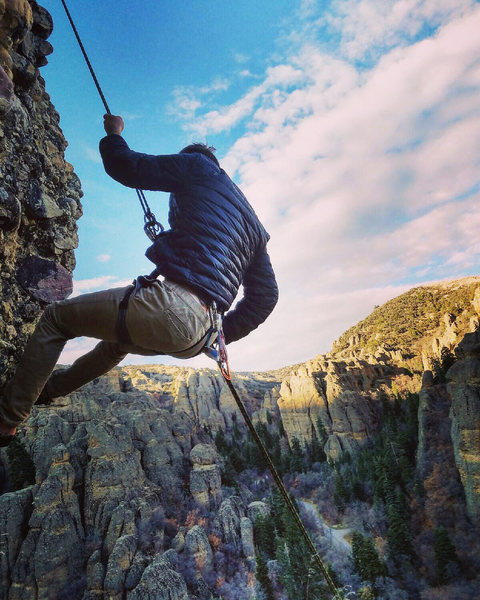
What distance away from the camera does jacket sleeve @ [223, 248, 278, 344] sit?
286 centimetres

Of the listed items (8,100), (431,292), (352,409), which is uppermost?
(431,292)

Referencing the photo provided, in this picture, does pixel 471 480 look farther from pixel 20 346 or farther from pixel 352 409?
pixel 20 346

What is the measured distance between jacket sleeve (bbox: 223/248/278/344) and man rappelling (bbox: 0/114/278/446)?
18.0 inches

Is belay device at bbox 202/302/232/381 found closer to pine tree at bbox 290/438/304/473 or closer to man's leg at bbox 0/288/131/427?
man's leg at bbox 0/288/131/427

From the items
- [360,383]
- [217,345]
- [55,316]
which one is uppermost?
[55,316]

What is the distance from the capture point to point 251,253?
250 cm

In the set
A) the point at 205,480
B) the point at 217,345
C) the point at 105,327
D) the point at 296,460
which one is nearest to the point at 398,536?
the point at 205,480

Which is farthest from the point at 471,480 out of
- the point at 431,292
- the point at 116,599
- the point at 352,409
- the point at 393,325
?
the point at 431,292

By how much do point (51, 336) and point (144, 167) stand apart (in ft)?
4.14

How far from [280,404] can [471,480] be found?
3503 cm

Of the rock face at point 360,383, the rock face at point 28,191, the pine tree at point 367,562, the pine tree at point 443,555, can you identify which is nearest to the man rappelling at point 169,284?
the rock face at point 28,191

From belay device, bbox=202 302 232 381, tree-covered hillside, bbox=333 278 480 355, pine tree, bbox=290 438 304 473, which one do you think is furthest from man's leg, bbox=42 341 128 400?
tree-covered hillside, bbox=333 278 480 355

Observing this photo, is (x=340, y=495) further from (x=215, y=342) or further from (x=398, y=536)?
(x=215, y=342)

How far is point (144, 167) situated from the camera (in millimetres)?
2125
